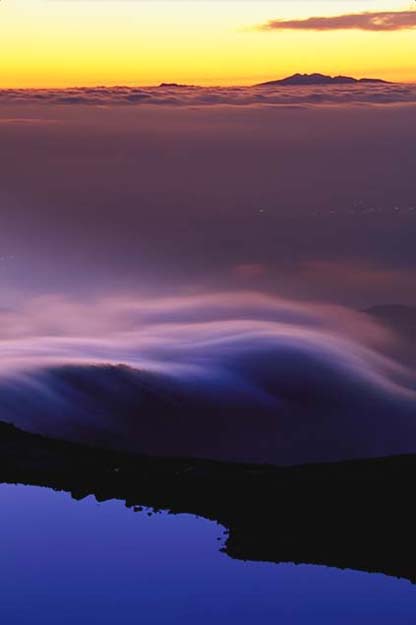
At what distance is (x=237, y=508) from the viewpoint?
101 feet

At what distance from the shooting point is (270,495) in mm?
32062

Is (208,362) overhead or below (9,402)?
overhead

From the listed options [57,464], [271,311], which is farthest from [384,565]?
[271,311]

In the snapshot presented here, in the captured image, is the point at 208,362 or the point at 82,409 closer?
the point at 82,409

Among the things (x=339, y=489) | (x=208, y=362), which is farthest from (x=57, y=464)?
(x=208, y=362)

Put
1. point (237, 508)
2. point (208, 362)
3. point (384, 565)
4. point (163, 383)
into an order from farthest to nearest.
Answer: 1. point (208, 362)
2. point (163, 383)
3. point (237, 508)
4. point (384, 565)

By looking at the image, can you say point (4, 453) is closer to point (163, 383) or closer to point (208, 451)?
point (208, 451)

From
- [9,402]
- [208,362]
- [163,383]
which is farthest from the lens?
[208,362]

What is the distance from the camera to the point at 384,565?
28.1 meters

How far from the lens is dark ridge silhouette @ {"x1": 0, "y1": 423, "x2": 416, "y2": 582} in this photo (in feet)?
94.7

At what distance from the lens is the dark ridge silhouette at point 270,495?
28.9 meters

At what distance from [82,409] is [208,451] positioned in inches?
286

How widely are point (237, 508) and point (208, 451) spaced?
58.1 ft

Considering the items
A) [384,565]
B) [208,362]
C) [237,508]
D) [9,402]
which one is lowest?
[384,565]
